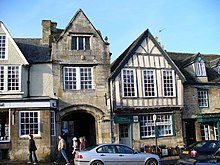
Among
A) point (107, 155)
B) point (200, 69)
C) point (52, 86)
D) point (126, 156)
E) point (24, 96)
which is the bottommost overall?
point (126, 156)

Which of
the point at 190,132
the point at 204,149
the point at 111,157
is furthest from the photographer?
the point at 190,132

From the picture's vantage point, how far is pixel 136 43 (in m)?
21.2

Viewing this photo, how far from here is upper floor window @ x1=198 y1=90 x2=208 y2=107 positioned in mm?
23416

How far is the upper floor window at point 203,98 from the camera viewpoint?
76.8 ft

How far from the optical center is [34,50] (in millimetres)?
20906

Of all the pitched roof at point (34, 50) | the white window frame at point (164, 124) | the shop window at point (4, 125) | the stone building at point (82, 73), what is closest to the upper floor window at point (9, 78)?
the pitched roof at point (34, 50)

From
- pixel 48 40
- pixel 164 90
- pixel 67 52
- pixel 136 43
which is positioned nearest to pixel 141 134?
pixel 164 90

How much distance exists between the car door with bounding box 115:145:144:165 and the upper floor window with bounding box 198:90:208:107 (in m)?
12.7

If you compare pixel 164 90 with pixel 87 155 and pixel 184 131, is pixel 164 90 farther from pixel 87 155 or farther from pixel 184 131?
pixel 87 155

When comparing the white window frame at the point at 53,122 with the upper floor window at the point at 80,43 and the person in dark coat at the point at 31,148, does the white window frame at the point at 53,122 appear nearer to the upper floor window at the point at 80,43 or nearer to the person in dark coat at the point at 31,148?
the person in dark coat at the point at 31,148

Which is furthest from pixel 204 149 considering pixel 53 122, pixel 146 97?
pixel 53 122

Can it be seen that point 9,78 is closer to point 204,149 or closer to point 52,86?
point 52,86

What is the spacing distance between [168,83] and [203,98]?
13.8ft

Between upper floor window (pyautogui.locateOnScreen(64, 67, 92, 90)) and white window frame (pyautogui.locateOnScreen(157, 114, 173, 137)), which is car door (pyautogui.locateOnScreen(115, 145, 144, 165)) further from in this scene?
white window frame (pyautogui.locateOnScreen(157, 114, 173, 137))
